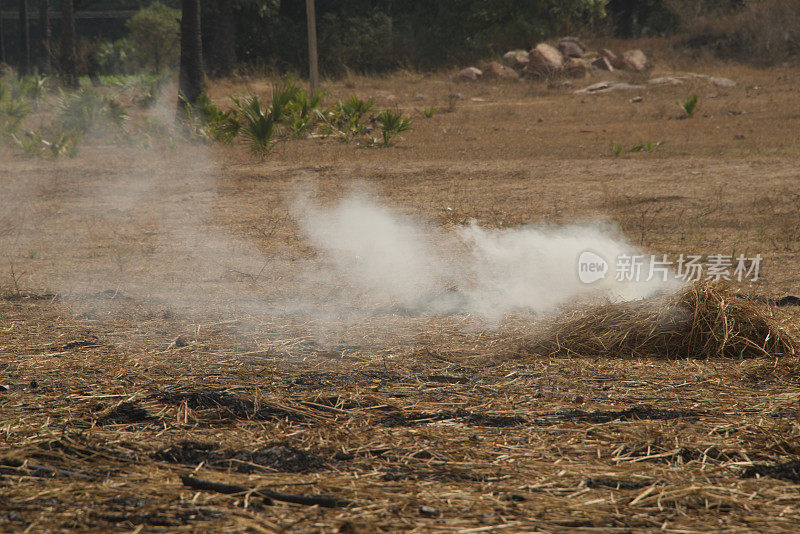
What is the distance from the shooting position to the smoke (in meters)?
4.79

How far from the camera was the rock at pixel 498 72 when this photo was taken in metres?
20.3

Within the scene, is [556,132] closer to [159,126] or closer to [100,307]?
[159,126]

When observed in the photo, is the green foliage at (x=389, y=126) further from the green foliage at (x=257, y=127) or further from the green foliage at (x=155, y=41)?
the green foliage at (x=155, y=41)

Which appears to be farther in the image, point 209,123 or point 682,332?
point 209,123

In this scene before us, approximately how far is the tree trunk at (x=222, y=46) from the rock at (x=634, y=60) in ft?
38.0

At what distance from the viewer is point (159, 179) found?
948 centimetres

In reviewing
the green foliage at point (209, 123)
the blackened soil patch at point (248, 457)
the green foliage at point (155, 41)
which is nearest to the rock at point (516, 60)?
the green foliage at point (209, 123)

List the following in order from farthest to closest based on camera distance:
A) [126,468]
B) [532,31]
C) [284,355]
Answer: [532,31]
[284,355]
[126,468]

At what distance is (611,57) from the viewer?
70.2ft

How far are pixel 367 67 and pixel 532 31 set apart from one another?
5.54 m

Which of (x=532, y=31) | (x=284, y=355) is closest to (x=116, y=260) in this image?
(x=284, y=355)

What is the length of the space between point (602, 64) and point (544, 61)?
1.90m
